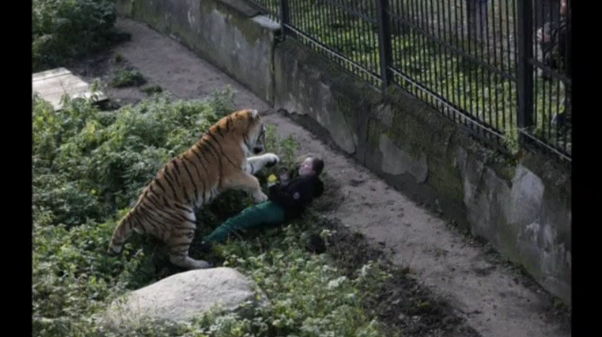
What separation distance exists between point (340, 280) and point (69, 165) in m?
3.22

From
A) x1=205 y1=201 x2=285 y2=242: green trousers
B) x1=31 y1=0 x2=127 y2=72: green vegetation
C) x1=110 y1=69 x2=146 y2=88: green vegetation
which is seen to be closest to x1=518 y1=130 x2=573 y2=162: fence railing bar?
x1=205 y1=201 x2=285 y2=242: green trousers

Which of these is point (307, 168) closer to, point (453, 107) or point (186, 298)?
point (453, 107)

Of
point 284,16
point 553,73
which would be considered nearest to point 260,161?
point 284,16

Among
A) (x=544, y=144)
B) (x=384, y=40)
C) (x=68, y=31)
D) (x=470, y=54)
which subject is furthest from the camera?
(x=68, y=31)

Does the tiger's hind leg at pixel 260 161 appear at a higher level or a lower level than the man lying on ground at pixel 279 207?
higher

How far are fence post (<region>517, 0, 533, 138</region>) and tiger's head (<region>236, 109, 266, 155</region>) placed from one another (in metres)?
2.10

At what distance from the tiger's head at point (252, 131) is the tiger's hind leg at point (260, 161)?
0.06m

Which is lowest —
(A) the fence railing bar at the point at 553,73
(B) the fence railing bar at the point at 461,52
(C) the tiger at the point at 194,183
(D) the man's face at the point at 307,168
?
(D) the man's face at the point at 307,168

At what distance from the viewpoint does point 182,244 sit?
6664mm

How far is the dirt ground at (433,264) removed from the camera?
5824 mm

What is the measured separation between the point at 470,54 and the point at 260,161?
1824 mm

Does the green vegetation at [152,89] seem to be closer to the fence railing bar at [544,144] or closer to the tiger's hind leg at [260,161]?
the tiger's hind leg at [260,161]

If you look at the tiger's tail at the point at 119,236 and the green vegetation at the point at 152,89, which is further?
the green vegetation at the point at 152,89

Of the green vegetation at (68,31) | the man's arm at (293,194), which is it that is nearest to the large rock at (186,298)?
the man's arm at (293,194)
